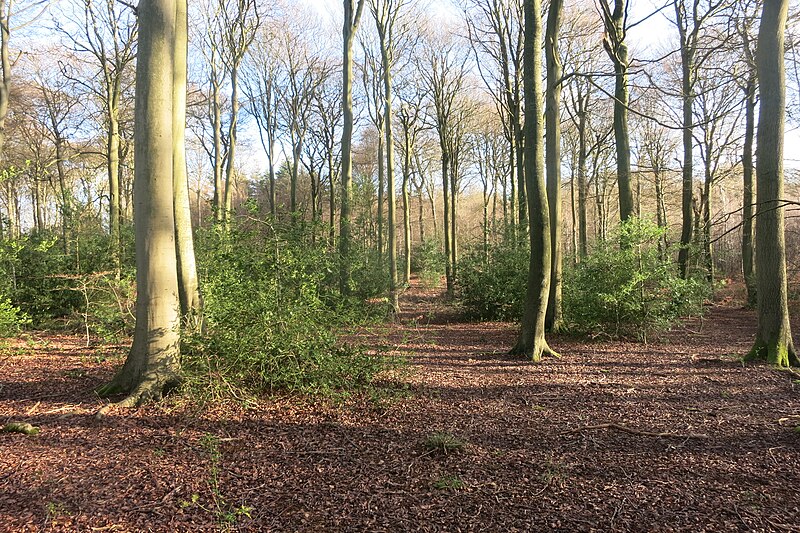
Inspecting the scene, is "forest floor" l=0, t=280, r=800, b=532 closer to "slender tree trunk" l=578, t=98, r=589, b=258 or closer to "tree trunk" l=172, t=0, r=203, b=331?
"tree trunk" l=172, t=0, r=203, b=331

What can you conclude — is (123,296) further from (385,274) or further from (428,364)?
(385,274)

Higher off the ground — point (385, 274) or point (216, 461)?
point (385, 274)

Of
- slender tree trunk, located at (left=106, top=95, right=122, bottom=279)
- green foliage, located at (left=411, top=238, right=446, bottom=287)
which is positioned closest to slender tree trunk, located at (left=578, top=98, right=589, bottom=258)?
green foliage, located at (left=411, top=238, right=446, bottom=287)

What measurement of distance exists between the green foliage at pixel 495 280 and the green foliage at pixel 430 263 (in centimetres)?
1071

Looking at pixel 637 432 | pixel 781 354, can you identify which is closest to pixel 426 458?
pixel 637 432

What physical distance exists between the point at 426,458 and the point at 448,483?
1.46ft

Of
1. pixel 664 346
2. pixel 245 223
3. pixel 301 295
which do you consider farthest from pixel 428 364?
pixel 664 346

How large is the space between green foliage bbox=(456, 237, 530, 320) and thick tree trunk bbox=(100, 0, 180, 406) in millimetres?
8083

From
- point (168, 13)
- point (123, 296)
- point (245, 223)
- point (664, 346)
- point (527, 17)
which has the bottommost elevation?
point (664, 346)

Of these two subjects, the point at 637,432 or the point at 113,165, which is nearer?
the point at 637,432

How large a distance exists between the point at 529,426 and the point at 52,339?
374 inches

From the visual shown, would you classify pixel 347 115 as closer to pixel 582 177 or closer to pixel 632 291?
pixel 632 291

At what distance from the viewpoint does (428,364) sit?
23.4ft

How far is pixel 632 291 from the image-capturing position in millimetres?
8719
